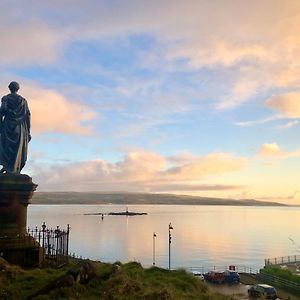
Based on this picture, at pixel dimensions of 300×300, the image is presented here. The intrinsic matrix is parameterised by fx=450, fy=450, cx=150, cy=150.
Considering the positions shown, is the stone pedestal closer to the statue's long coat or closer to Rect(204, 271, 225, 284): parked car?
the statue's long coat

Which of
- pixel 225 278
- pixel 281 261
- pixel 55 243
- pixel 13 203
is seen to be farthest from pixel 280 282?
pixel 281 261

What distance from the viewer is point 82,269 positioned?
13.8 metres

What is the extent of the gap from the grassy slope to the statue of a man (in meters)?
5.13

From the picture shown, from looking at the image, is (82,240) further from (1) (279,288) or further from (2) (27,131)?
(2) (27,131)

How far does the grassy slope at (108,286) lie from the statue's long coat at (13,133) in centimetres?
514

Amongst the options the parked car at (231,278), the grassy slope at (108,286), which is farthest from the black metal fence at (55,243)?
the parked car at (231,278)

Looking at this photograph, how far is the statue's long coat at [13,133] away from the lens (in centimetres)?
1911

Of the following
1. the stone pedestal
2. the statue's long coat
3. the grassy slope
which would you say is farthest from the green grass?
the statue's long coat

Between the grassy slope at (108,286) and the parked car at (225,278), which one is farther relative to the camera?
the parked car at (225,278)

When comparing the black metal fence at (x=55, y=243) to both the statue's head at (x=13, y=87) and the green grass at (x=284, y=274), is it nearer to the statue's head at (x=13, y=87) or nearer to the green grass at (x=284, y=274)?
the statue's head at (x=13, y=87)

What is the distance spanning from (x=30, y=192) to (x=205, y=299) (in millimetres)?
8354

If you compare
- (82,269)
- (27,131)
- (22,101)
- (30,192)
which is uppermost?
(22,101)

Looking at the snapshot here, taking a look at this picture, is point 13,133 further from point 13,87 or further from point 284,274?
point 284,274

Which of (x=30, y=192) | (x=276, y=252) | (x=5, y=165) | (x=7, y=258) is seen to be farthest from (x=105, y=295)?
(x=276, y=252)
